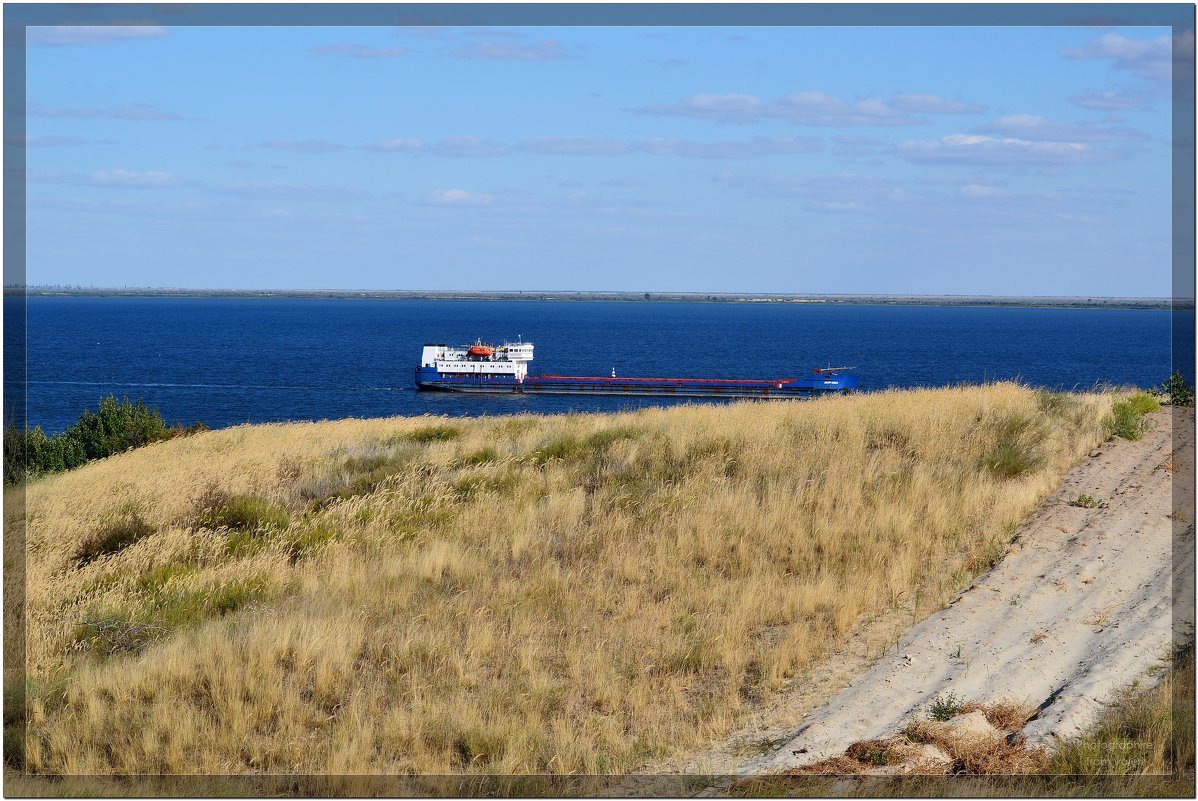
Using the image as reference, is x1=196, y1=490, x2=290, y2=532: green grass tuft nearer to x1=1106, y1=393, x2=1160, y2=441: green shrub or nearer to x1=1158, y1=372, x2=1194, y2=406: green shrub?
x1=1106, y1=393, x2=1160, y2=441: green shrub

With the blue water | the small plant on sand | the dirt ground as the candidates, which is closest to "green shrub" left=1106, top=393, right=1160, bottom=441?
the dirt ground

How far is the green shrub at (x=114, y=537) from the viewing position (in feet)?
47.0

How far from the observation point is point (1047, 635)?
10305mm

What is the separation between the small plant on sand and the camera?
8758 mm

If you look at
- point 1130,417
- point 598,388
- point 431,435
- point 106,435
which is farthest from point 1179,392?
point 598,388

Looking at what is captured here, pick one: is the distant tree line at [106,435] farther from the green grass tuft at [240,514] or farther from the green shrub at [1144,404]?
the green shrub at [1144,404]

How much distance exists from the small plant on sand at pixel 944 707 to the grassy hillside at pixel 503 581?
4.48 ft

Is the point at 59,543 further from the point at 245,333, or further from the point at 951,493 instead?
the point at 245,333

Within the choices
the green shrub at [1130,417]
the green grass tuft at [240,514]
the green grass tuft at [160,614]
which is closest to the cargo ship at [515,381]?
the green shrub at [1130,417]

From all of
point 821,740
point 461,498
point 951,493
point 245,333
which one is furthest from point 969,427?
point 245,333

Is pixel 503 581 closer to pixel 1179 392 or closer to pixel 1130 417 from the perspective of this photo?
pixel 1130 417

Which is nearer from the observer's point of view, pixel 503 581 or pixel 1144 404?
pixel 503 581

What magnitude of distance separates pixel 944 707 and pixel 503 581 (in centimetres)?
504

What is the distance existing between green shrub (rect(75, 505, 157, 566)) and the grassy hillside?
0.12ft
